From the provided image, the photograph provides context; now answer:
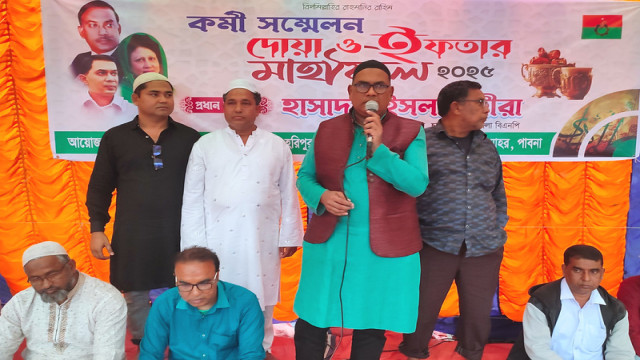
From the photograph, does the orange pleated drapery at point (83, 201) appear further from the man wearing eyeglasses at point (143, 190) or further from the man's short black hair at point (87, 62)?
the man wearing eyeglasses at point (143, 190)

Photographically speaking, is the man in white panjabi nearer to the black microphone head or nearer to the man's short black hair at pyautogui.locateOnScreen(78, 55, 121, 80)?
the black microphone head

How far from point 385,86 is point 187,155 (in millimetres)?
1160

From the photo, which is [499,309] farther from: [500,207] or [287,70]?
[287,70]

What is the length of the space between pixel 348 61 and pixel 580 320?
6.43 feet

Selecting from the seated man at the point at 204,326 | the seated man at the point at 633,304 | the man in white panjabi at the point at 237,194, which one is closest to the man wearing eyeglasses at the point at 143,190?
the man in white panjabi at the point at 237,194

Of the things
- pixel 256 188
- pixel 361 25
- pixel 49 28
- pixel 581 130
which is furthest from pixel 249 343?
pixel 581 130

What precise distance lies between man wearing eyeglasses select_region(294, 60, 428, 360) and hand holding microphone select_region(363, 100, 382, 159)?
5cm

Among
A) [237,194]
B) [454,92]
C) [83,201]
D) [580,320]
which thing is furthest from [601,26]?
[83,201]

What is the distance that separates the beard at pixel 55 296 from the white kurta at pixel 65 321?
0.03 m

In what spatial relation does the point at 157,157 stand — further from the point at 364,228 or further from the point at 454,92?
the point at 454,92

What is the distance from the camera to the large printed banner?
301 cm

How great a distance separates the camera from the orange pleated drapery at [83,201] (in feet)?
10.0

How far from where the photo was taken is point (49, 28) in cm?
295

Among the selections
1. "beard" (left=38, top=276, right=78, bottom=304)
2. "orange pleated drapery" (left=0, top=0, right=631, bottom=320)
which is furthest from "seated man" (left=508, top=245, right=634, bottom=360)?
"beard" (left=38, top=276, right=78, bottom=304)
